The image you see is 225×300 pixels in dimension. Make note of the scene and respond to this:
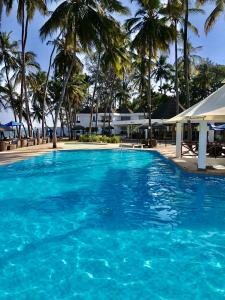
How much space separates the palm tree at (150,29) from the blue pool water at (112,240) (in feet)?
58.5

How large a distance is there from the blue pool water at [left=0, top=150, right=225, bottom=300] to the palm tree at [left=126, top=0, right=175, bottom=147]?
1785cm

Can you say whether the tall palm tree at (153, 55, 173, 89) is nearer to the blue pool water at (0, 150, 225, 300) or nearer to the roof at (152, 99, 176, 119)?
the roof at (152, 99, 176, 119)

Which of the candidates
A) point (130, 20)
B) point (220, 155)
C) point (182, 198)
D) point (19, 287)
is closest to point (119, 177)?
point (182, 198)

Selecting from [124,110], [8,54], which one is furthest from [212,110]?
[124,110]

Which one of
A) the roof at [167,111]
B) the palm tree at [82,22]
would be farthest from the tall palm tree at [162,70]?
the palm tree at [82,22]

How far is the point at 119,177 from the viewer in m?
13.8

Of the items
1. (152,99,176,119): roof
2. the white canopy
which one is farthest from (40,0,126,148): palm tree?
(152,99,176,119): roof

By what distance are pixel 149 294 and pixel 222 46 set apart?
24.0 metres

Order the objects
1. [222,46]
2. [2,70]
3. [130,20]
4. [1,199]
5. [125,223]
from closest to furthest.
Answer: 1. [125,223]
2. [1,199]
3. [222,46]
4. [130,20]
5. [2,70]

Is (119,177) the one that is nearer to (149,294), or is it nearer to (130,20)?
(149,294)

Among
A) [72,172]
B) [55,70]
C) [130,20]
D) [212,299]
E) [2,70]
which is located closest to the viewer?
[212,299]

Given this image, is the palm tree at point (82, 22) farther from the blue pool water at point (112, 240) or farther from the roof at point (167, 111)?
the roof at point (167, 111)

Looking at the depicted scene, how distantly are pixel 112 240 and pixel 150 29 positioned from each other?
2340 cm

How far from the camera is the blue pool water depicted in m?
4.74
